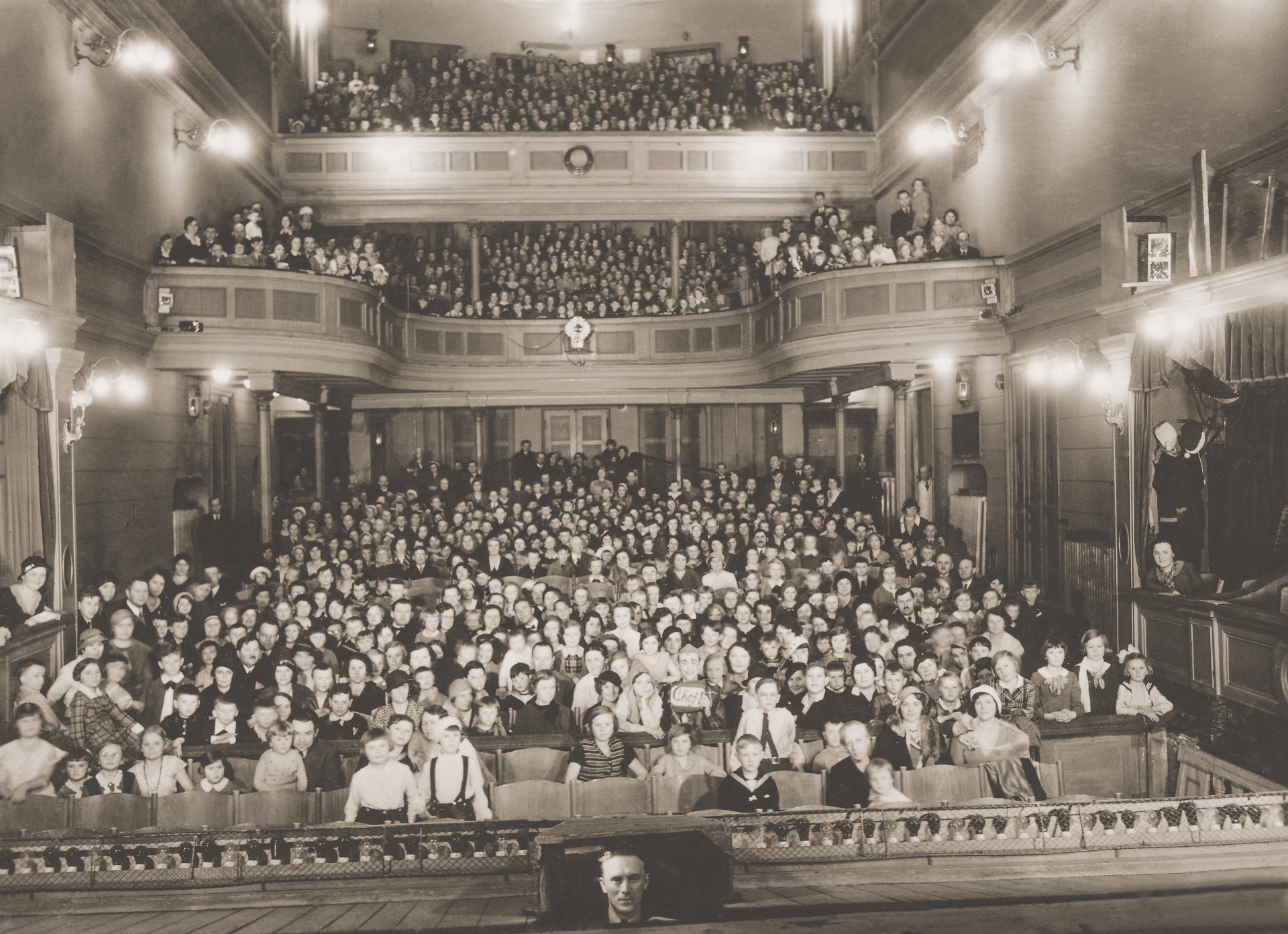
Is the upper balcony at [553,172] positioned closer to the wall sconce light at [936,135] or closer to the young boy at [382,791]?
the wall sconce light at [936,135]

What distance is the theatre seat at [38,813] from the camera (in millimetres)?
4598

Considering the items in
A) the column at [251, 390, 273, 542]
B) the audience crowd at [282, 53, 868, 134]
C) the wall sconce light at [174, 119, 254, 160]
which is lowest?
the column at [251, 390, 273, 542]

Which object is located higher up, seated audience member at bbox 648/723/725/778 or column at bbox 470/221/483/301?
column at bbox 470/221/483/301

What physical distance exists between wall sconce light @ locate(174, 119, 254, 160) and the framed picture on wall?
378cm

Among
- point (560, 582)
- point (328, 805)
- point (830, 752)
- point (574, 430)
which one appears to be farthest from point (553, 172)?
point (328, 805)

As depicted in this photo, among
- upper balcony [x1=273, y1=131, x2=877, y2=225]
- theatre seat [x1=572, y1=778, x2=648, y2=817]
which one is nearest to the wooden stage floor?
theatre seat [x1=572, y1=778, x2=648, y2=817]

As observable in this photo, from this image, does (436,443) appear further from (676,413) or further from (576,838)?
(576,838)

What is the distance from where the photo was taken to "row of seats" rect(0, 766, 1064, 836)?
464 centimetres

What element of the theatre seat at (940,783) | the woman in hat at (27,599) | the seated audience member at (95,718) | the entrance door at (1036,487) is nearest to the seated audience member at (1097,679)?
the theatre seat at (940,783)

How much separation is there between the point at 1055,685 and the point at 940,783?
1554 mm

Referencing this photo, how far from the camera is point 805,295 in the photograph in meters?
12.3

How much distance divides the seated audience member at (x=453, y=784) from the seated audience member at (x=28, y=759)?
1.91m

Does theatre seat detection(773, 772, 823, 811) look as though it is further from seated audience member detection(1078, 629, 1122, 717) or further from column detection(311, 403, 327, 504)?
column detection(311, 403, 327, 504)

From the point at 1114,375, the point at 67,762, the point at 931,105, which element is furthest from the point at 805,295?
the point at 67,762
